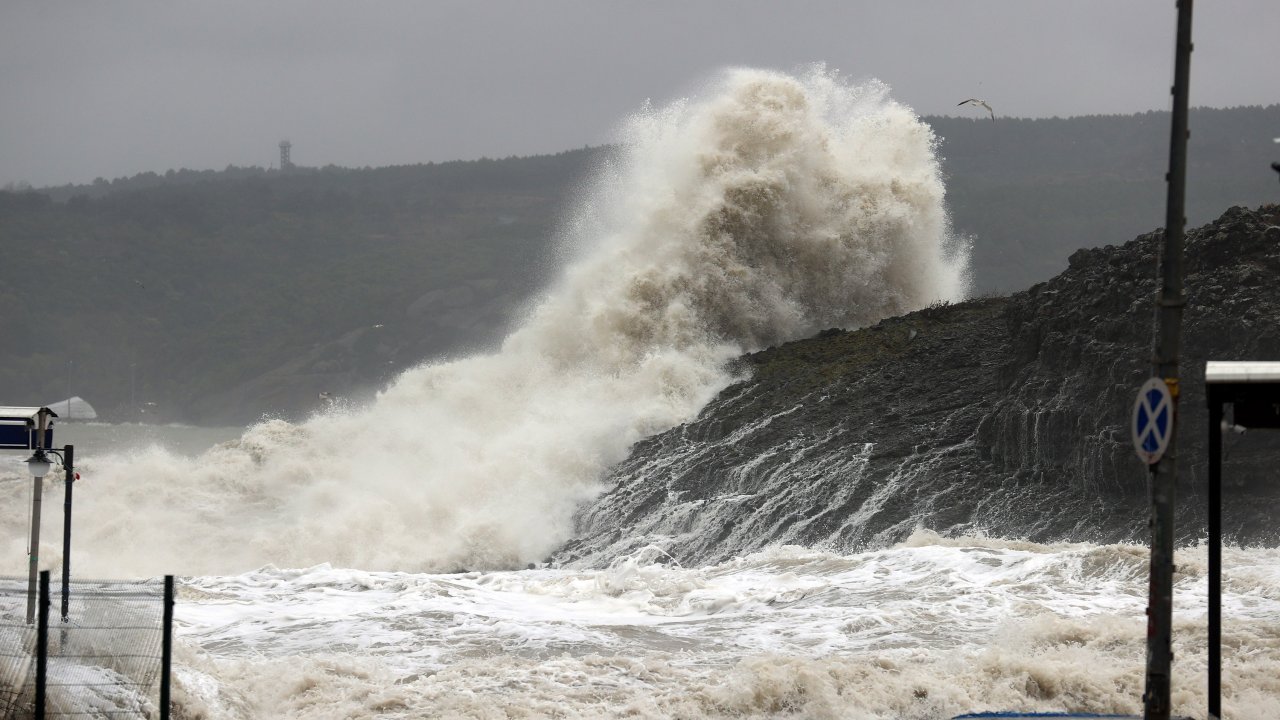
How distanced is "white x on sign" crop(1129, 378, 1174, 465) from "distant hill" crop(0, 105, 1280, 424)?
9093cm

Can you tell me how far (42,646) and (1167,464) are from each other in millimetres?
6666

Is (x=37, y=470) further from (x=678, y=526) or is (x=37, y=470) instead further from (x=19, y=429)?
(x=678, y=526)

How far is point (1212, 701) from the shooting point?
917cm

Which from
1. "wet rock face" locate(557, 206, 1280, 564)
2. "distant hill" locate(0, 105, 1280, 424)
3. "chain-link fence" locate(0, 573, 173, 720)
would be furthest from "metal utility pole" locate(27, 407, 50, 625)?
"distant hill" locate(0, 105, 1280, 424)

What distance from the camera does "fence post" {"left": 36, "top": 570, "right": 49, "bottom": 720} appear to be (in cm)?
816

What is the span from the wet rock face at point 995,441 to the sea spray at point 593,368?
2.22 metres

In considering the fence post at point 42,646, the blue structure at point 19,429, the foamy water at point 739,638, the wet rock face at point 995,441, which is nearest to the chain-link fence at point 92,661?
the fence post at point 42,646

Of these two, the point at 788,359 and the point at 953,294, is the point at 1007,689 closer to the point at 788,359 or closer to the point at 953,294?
the point at 788,359

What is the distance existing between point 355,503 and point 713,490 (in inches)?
311

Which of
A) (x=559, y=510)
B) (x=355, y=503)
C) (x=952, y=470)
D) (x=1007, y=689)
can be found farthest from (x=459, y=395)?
(x=1007, y=689)

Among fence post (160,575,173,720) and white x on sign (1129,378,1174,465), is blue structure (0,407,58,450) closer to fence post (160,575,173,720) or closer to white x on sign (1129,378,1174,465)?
fence post (160,575,173,720)

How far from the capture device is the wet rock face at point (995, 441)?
781 inches

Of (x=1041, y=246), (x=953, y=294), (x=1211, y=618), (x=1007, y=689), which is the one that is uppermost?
(x=1041, y=246)

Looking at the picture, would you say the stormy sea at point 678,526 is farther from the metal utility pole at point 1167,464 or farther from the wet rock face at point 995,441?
the metal utility pole at point 1167,464
